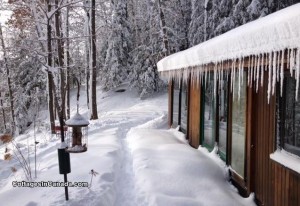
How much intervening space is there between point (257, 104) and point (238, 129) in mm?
969

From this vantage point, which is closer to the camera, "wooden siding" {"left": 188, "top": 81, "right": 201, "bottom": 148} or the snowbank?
the snowbank

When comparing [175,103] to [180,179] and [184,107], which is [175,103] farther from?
[180,179]

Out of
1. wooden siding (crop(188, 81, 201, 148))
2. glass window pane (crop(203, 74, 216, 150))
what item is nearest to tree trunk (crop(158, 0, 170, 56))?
wooden siding (crop(188, 81, 201, 148))

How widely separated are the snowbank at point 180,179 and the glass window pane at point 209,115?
0.42 metres

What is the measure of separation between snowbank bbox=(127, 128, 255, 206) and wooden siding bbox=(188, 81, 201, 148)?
1.05 m

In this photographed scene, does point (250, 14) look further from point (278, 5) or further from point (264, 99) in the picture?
point (264, 99)

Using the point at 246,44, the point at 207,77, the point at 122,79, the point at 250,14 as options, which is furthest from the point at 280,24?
the point at 122,79

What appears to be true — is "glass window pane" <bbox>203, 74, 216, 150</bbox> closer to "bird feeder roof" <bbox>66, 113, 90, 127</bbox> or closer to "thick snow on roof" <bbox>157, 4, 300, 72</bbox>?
"thick snow on roof" <bbox>157, 4, 300, 72</bbox>

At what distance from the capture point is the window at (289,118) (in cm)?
453

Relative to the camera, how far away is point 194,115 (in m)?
9.73

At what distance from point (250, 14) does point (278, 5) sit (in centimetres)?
143

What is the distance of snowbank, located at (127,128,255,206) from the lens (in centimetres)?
548

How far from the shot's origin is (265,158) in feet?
17.7

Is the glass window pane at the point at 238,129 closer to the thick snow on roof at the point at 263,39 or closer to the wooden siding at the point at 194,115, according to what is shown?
the thick snow on roof at the point at 263,39
